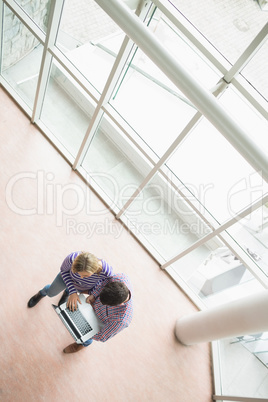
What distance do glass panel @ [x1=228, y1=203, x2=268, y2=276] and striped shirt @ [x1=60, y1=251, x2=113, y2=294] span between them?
164cm

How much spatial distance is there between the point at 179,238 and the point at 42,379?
96.1 inches

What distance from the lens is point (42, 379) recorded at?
3279 mm

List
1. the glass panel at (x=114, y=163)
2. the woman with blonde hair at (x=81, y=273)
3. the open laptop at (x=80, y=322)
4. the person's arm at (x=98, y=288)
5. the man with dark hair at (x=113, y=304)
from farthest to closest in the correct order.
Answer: the glass panel at (x=114, y=163), the person's arm at (x=98, y=288), the open laptop at (x=80, y=322), the woman with blonde hair at (x=81, y=273), the man with dark hair at (x=113, y=304)

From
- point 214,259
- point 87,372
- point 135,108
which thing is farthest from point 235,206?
point 87,372

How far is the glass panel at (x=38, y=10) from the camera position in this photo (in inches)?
154

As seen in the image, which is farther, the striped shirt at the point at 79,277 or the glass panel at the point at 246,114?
the glass panel at the point at 246,114

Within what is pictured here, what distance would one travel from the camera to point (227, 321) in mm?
3268

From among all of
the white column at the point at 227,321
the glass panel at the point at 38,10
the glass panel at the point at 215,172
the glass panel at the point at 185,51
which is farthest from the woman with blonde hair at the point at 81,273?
the glass panel at the point at 38,10

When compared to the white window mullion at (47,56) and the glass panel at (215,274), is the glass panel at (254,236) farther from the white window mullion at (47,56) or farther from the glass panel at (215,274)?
the white window mullion at (47,56)

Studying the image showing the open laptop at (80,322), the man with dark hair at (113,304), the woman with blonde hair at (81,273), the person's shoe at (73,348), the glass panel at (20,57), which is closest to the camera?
the man with dark hair at (113,304)

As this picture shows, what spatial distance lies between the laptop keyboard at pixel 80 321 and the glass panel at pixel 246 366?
2150mm

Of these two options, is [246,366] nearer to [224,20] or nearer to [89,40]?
[224,20]

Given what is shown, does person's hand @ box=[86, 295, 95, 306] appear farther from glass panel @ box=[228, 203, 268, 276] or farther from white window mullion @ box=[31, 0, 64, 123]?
white window mullion @ box=[31, 0, 64, 123]

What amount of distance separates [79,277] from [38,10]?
3.66 m
